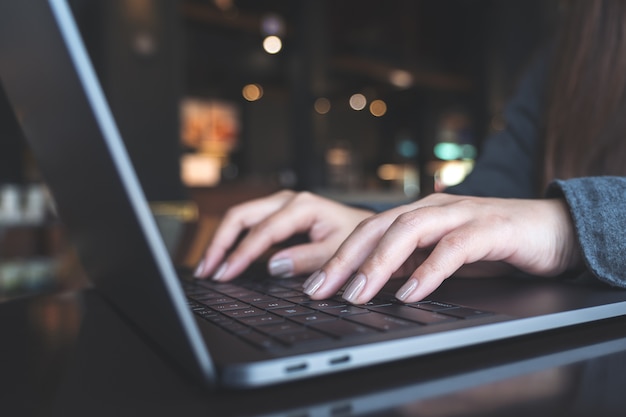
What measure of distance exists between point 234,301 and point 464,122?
33.2ft

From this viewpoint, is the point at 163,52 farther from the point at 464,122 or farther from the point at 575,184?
the point at 464,122

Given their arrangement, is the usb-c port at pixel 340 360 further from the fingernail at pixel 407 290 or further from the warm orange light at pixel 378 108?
the warm orange light at pixel 378 108

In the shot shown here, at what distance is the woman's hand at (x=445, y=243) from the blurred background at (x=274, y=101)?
1.01ft

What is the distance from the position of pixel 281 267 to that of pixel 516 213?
0.28 m

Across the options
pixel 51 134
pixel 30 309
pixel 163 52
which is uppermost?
pixel 163 52

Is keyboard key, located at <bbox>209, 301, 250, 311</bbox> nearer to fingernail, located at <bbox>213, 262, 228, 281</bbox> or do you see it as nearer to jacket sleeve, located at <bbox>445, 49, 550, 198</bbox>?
fingernail, located at <bbox>213, 262, 228, 281</bbox>

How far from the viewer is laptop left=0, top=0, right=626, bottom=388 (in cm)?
25

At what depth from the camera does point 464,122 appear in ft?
32.9

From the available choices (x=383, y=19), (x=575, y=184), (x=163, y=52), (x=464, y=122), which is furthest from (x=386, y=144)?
(x=575, y=184)

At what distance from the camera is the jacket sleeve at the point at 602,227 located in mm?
464

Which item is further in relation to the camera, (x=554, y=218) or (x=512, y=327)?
(x=554, y=218)

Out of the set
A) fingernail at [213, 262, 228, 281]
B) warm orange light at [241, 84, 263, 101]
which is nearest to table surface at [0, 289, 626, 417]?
fingernail at [213, 262, 228, 281]

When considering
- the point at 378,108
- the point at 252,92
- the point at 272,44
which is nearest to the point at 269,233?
the point at 272,44

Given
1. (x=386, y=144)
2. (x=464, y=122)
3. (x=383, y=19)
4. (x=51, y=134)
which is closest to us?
(x=51, y=134)
